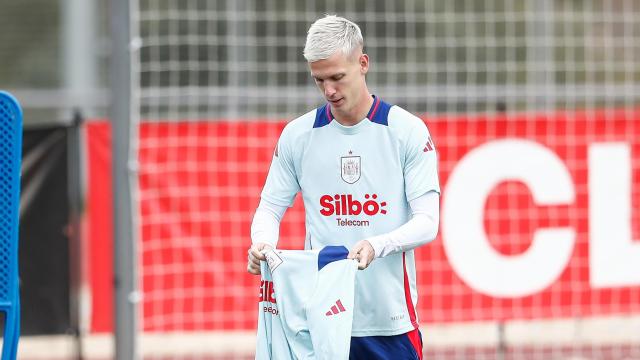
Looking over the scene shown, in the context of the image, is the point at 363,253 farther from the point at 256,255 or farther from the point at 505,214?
the point at 505,214

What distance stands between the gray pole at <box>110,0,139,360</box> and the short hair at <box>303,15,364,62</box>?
116 inches

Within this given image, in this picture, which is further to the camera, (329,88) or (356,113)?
(356,113)

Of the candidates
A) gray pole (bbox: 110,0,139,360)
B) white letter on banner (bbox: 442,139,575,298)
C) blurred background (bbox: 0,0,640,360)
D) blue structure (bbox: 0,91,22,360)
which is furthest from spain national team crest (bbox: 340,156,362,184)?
white letter on banner (bbox: 442,139,575,298)

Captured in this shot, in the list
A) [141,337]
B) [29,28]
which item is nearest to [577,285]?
[141,337]

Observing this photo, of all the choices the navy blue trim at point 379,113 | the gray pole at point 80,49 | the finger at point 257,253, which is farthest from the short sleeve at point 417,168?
the gray pole at point 80,49

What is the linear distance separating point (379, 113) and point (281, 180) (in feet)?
1.59

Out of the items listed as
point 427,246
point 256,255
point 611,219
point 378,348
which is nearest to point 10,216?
point 256,255

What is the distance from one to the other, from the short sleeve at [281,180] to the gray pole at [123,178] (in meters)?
2.57

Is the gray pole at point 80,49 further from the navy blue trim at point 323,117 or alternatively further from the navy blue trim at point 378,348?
the navy blue trim at point 378,348

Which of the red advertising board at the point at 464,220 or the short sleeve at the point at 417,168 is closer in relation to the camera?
the short sleeve at the point at 417,168

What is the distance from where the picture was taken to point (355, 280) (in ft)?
14.7

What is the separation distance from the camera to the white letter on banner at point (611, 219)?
→ 27.5 feet

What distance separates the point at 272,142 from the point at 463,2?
1157 cm

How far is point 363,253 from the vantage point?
4.18 metres
